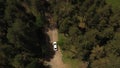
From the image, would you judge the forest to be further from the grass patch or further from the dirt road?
the grass patch

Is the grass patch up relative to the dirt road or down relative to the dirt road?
up

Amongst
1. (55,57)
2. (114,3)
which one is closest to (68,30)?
(55,57)

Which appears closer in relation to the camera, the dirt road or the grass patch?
the dirt road

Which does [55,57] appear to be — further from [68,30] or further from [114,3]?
[114,3]

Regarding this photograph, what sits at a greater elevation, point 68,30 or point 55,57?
point 68,30

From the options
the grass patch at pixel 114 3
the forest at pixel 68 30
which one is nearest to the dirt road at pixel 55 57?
the forest at pixel 68 30

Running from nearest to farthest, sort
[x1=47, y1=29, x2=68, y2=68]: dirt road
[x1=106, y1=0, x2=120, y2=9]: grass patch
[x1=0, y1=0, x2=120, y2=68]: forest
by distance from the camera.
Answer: [x1=0, y1=0, x2=120, y2=68]: forest → [x1=47, y1=29, x2=68, y2=68]: dirt road → [x1=106, y1=0, x2=120, y2=9]: grass patch

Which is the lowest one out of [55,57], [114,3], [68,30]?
[55,57]

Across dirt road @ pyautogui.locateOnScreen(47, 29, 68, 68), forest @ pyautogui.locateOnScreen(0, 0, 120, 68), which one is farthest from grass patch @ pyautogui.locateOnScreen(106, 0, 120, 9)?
dirt road @ pyautogui.locateOnScreen(47, 29, 68, 68)

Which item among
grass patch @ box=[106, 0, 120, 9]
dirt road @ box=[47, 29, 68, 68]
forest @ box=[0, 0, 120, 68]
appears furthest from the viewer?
grass patch @ box=[106, 0, 120, 9]
